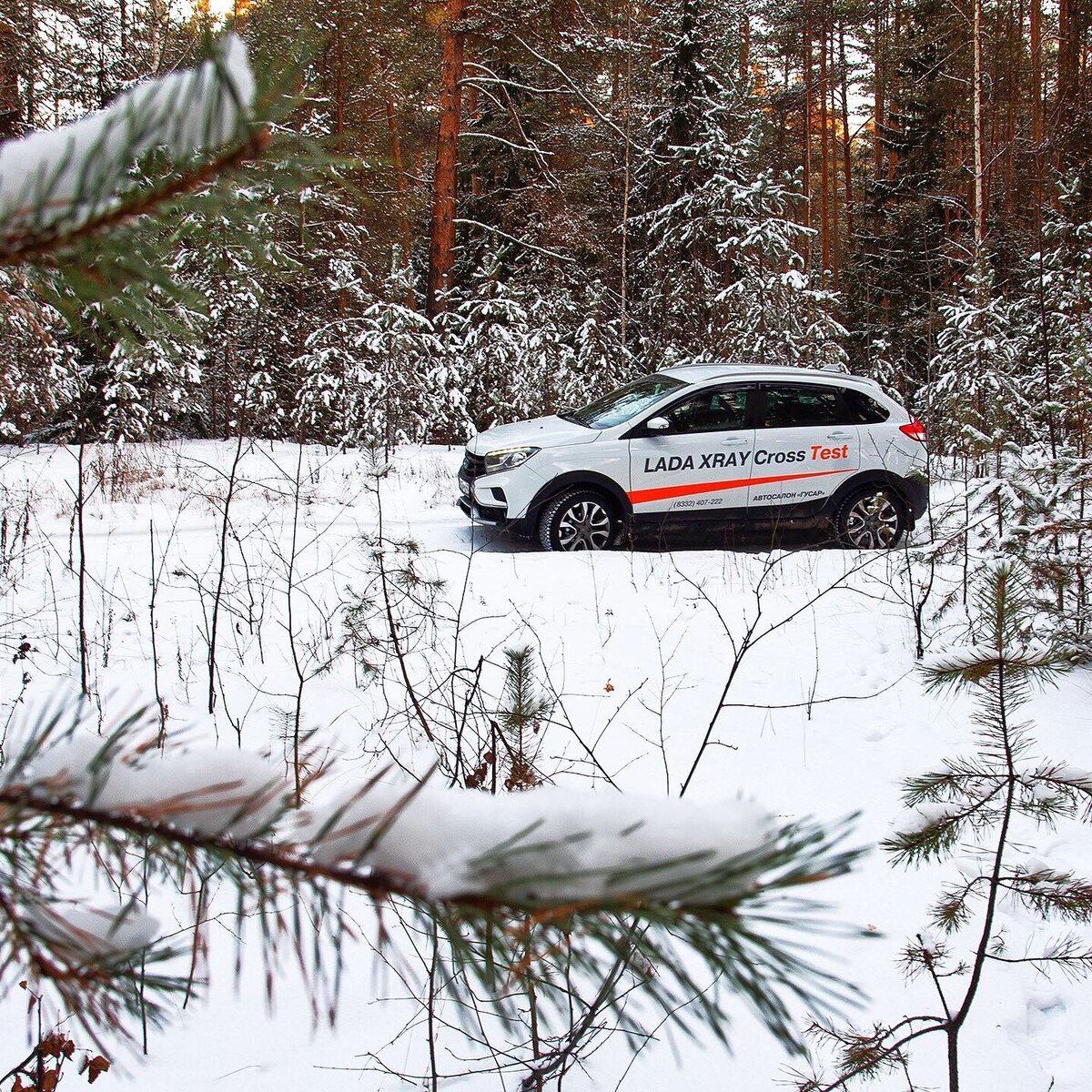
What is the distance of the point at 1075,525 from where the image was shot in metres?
4.00

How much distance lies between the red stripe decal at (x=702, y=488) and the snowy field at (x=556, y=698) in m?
0.51

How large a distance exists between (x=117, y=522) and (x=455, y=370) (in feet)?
27.1

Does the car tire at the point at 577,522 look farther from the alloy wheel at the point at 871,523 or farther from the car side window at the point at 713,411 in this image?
the alloy wheel at the point at 871,523

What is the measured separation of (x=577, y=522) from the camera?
24.9ft

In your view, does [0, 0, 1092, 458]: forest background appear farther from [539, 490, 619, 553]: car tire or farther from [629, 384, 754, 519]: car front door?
[539, 490, 619, 553]: car tire

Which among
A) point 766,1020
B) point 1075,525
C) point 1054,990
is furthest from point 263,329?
point 766,1020

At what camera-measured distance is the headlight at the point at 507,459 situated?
7562 mm

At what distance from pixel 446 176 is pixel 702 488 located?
38.1 feet

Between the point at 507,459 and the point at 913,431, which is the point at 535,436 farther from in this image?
the point at 913,431

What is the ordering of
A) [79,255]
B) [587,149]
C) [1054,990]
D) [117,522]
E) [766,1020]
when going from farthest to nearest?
[587,149] → [117,522] → [1054,990] → [79,255] → [766,1020]

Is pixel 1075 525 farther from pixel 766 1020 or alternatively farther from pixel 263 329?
pixel 263 329

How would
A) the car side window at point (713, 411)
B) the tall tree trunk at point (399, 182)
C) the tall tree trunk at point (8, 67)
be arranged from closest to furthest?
the tall tree trunk at point (8, 67)
the car side window at point (713, 411)
the tall tree trunk at point (399, 182)

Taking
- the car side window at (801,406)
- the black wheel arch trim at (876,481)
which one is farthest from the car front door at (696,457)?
the black wheel arch trim at (876,481)

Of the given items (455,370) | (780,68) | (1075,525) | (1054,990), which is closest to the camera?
(1054,990)
